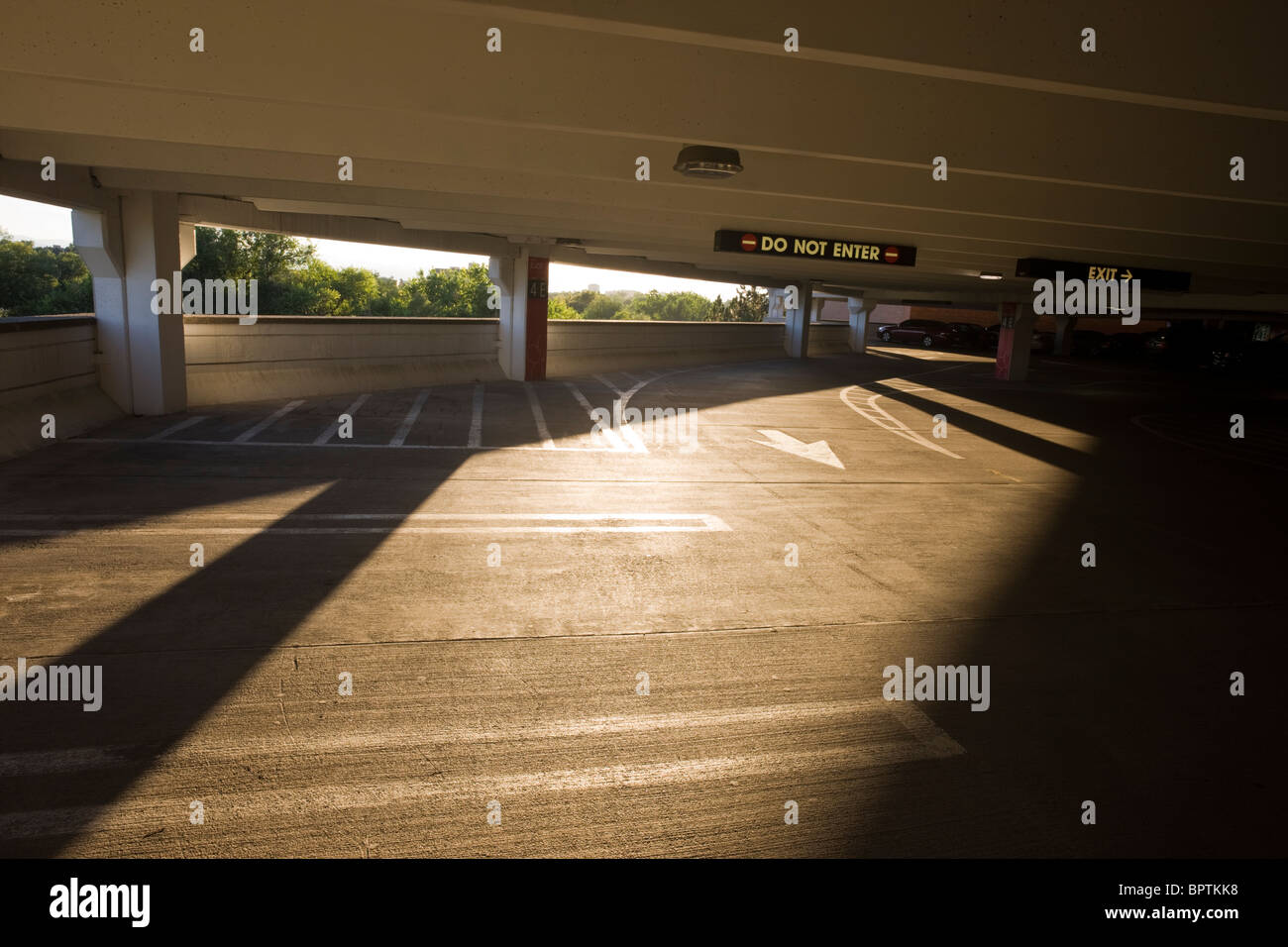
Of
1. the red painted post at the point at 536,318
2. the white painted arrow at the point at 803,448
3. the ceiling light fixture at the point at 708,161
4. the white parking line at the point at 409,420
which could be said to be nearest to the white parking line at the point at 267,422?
the white parking line at the point at 409,420

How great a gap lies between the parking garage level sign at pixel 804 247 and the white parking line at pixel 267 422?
27.7 ft

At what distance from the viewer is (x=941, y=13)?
489 centimetres

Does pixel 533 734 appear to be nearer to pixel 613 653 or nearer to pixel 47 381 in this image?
pixel 613 653

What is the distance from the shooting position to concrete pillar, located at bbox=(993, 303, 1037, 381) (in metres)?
31.6

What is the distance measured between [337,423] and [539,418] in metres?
4.05

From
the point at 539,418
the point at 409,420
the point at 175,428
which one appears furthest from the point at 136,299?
the point at 539,418

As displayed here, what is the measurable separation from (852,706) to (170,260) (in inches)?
578

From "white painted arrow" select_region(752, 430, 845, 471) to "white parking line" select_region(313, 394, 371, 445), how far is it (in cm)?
788

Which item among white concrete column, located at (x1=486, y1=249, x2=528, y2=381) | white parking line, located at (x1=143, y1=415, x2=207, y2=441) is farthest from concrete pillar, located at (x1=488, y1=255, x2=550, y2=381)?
white parking line, located at (x1=143, y1=415, x2=207, y2=441)

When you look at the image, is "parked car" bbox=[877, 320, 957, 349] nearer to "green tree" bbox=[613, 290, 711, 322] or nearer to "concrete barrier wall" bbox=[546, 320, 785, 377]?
"concrete barrier wall" bbox=[546, 320, 785, 377]
